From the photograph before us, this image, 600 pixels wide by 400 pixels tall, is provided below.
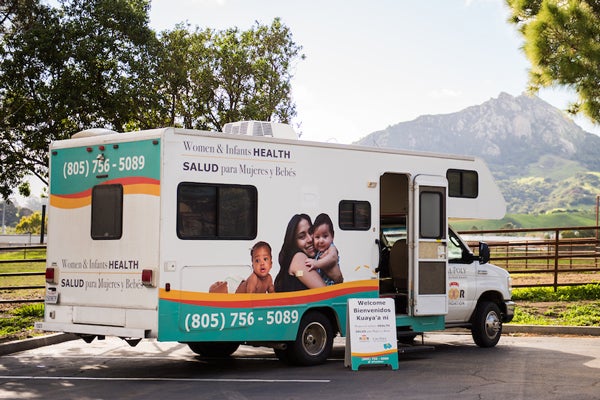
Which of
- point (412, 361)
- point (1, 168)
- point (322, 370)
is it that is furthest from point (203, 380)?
point (1, 168)

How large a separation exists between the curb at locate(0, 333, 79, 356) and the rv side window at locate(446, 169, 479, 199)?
687 cm

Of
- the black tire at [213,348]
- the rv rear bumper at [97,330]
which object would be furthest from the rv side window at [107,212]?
the black tire at [213,348]

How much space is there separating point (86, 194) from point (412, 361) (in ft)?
16.7

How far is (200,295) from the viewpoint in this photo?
35.7ft

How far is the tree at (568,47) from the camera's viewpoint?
18750mm

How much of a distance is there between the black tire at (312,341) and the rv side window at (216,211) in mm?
Result: 1494

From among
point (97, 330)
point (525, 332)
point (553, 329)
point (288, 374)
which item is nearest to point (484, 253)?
point (553, 329)

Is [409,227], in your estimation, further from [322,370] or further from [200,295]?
[200,295]

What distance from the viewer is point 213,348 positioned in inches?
521

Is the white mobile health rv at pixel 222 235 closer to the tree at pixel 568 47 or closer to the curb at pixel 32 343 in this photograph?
the curb at pixel 32 343

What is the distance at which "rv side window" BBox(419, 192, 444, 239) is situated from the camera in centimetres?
1359

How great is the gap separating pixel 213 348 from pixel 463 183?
15.4ft

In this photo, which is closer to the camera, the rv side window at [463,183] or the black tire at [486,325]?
the rv side window at [463,183]

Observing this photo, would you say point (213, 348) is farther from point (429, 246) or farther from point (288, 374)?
point (429, 246)
